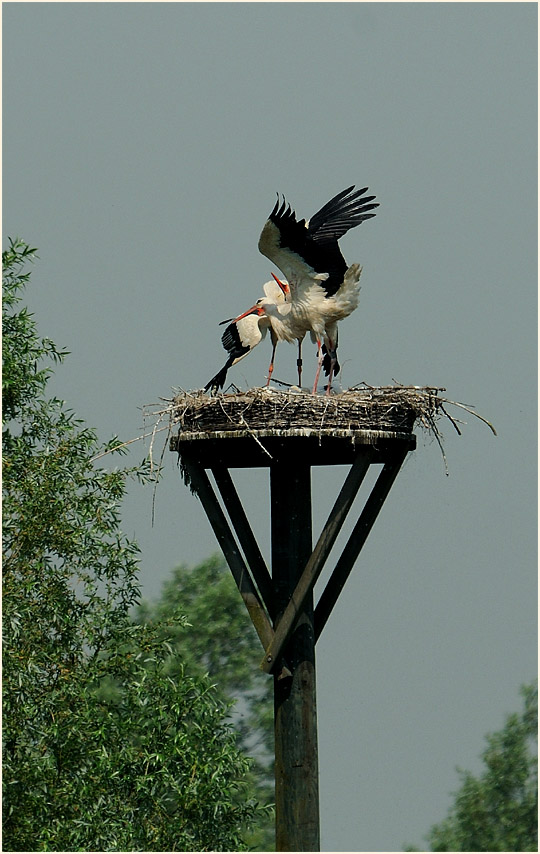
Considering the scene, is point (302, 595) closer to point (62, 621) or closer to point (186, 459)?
point (186, 459)

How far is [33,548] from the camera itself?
10125 millimetres

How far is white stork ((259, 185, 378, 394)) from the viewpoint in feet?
25.3

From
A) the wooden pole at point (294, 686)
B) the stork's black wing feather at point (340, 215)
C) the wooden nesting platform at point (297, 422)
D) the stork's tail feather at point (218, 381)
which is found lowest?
the wooden pole at point (294, 686)

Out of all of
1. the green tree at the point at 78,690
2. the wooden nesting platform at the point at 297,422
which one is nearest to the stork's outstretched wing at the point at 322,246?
the wooden nesting platform at the point at 297,422

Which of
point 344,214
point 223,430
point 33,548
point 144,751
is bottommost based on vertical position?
point 144,751

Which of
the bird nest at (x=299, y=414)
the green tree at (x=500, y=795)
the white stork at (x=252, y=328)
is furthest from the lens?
the green tree at (x=500, y=795)

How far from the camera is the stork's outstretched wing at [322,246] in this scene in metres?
7.73

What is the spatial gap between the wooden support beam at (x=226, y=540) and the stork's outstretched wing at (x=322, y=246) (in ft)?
4.40

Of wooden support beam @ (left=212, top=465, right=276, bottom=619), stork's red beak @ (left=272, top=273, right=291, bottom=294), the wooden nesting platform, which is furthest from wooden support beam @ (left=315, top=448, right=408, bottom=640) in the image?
stork's red beak @ (left=272, top=273, right=291, bottom=294)

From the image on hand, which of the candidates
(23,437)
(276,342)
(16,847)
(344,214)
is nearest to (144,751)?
(16,847)

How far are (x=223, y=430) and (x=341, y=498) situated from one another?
2.47 ft

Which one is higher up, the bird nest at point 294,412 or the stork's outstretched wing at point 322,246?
the stork's outstretched wing at point 322,246

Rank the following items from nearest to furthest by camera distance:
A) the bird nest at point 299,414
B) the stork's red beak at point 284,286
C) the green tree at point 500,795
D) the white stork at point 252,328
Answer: the bird nest at point 299,414, the white stork at point 252,328, the stork's red beak at point 284,286, the green tree at point 500,795

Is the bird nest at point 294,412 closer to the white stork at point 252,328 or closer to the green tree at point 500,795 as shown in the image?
the white stork at point 252,328
